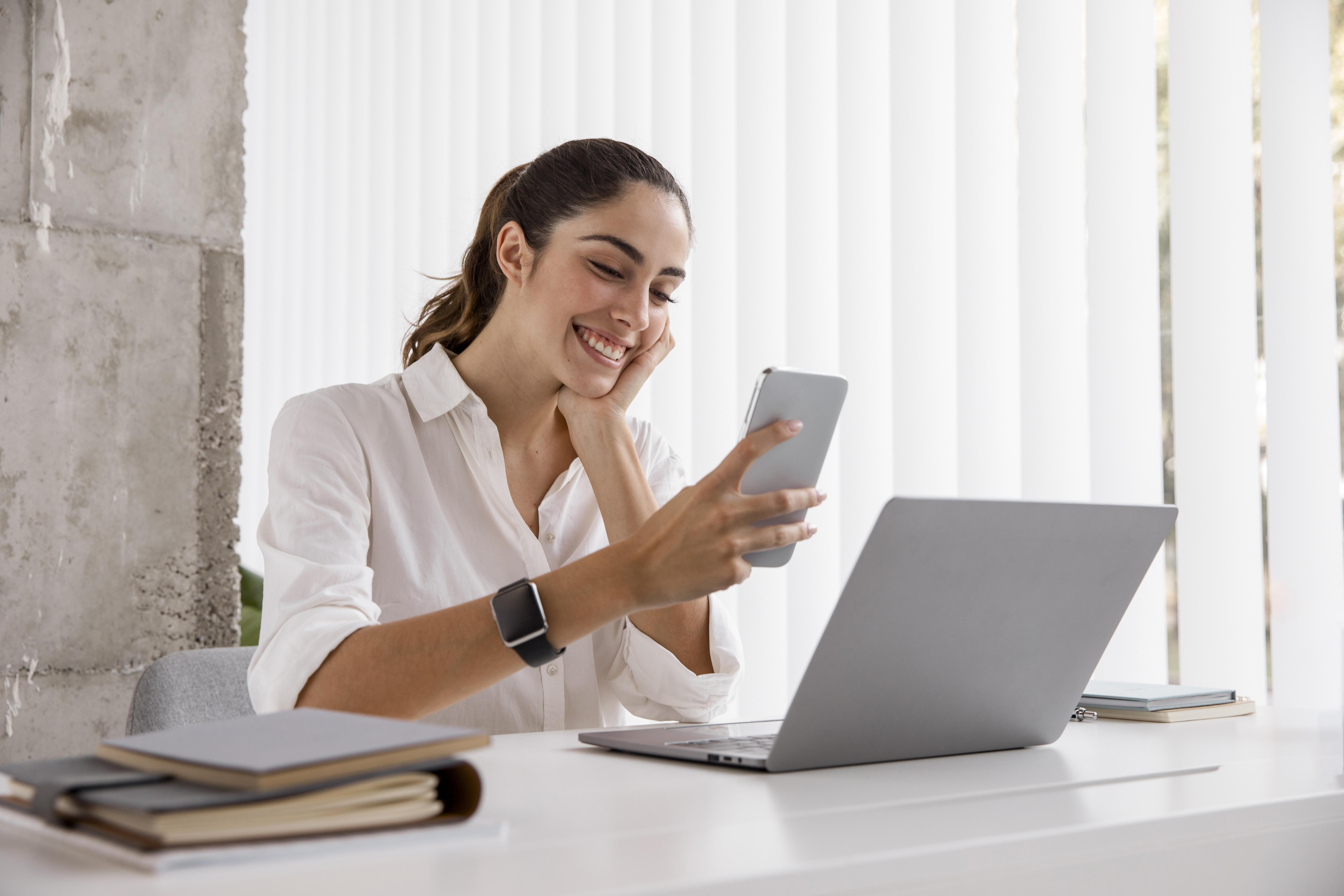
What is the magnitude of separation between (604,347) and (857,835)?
1.15 metres

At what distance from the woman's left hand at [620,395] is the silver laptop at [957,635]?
2.41 ft

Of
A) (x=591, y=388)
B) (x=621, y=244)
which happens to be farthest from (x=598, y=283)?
(x=591, y=388)

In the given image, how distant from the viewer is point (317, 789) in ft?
1.93

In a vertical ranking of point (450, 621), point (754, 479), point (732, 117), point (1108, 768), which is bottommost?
point (1108, 768)

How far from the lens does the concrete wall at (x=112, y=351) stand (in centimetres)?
194

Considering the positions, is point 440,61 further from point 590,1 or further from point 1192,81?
point 1192,81

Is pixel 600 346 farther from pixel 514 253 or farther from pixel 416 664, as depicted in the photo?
pixel 416 664

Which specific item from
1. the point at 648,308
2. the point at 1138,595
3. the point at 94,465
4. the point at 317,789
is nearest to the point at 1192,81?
the point at 1138,595

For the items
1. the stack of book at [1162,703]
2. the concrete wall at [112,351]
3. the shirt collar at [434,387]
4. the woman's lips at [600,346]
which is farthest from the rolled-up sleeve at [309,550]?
the stack of book at [1162,703]

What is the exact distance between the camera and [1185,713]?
1312 millimetres

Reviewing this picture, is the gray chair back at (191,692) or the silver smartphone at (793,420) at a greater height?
the silver smartphone at (793,420)

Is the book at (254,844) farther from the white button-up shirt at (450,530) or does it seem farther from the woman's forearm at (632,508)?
the woman's forearm at (632,508)

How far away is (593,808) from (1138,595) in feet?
3.93

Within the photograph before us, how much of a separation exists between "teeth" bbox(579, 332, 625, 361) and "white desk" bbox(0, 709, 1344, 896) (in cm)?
78
